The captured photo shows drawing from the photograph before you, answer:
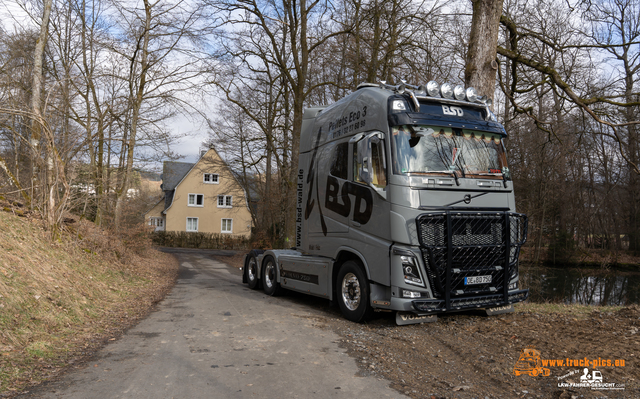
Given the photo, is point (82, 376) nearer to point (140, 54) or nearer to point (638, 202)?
point (140, 54)

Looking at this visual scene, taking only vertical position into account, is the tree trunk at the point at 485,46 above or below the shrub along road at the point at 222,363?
above

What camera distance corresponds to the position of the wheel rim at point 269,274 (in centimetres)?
1054

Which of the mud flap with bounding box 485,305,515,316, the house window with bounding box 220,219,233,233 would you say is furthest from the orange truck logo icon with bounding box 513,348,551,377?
the house window with bounding box 220,219,233,233

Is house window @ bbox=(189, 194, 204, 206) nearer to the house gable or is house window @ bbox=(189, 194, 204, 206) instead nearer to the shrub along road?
the house gable

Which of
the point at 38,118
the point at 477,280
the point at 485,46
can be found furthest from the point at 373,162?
the point at 38,118

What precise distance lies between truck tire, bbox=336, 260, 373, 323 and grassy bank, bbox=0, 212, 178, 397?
350cm

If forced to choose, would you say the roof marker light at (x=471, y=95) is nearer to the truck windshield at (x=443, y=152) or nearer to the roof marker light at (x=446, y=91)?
the roof marker light at (x=446, y=91)

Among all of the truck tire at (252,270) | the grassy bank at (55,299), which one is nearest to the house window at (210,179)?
the grassy bank at (55,299)

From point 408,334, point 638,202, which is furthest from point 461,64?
point 638,202

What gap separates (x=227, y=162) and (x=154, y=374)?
25.9 meters

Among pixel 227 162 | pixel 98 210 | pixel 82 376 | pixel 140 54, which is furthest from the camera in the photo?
pixel 227 162

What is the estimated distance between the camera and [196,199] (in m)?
46.2

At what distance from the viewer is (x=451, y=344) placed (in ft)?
18.1

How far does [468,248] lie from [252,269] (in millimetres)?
6989
